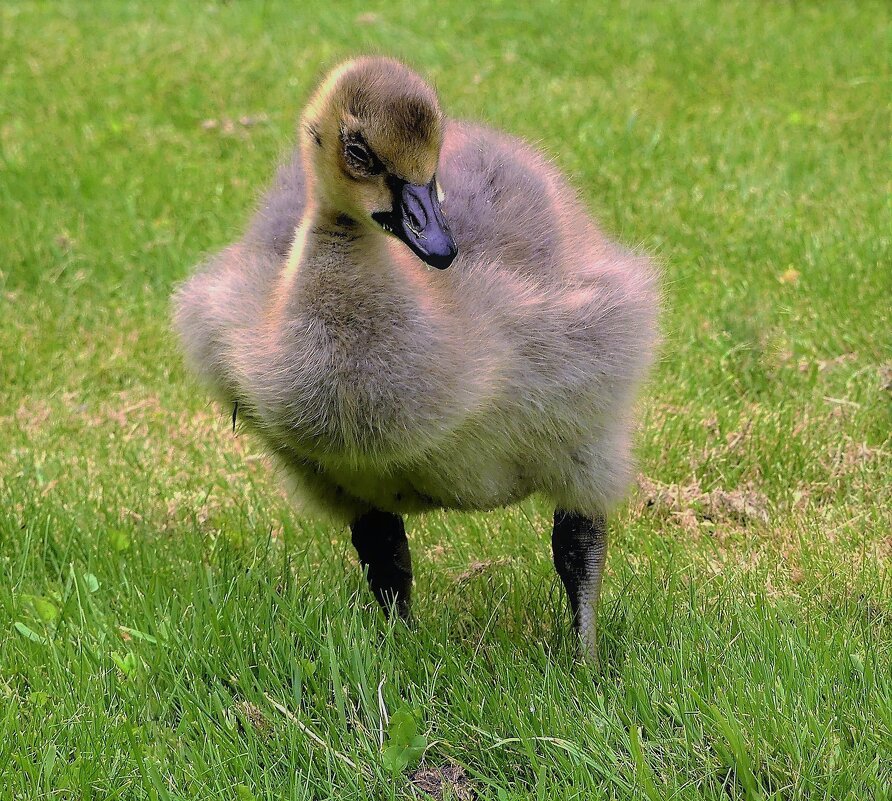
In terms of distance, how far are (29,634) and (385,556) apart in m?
1.01

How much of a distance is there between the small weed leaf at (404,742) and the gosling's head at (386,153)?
41.6 inches

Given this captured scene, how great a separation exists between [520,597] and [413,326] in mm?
1137

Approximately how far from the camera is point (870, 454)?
4.49 metres

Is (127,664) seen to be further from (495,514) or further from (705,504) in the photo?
(705,504)

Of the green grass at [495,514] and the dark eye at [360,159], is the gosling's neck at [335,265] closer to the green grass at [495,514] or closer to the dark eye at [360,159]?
the dark eye at [360,159]

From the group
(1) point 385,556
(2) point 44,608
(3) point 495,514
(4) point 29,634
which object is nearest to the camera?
(4) point 29,634

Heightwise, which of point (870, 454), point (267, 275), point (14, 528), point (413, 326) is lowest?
point (14, 528)

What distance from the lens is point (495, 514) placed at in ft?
14.2

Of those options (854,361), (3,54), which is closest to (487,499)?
(854,361)

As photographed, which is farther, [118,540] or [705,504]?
[705,504]

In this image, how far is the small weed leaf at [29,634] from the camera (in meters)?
3.44

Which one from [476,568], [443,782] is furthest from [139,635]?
[476,568]

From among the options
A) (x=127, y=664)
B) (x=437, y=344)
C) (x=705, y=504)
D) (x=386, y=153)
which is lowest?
(x=127, y=664)

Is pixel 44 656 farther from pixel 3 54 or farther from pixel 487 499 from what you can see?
pixel 3 54
